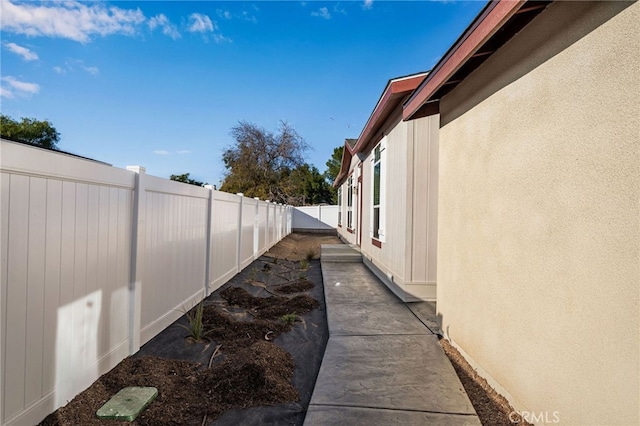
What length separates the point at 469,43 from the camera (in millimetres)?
2471

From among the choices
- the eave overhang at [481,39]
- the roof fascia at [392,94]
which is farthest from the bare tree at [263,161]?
the eave overhang at [481,39]

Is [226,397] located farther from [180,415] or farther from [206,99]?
[206,99]

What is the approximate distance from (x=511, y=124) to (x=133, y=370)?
3612 millimetres

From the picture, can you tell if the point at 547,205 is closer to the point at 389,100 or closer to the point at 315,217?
the point at 389,100

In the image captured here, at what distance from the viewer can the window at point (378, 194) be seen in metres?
6.83

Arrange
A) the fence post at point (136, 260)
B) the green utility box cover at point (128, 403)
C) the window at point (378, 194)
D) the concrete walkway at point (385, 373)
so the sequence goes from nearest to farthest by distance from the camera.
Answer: the green utility box cover at point (128, 403)
the concrete walkway at point (385, 373)
the fence post at point (136, 260)
the window at point (378, 194)

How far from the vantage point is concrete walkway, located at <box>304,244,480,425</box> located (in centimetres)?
230

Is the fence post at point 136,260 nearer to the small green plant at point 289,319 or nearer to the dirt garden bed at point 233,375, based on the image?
the dirt garden bed at point 233,375

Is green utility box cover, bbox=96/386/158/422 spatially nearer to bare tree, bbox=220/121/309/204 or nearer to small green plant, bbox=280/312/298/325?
small green plant, bbox=280/312/298/325

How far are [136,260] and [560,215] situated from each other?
11.1ft

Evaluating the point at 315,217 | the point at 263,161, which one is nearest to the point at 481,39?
the point at 315,217

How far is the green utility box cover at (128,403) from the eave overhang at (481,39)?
341cm

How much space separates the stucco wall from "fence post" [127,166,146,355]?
311cm

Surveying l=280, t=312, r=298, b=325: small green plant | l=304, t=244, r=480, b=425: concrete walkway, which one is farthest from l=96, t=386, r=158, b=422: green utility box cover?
l=280, t=312, r=298, b=325: small green plant
